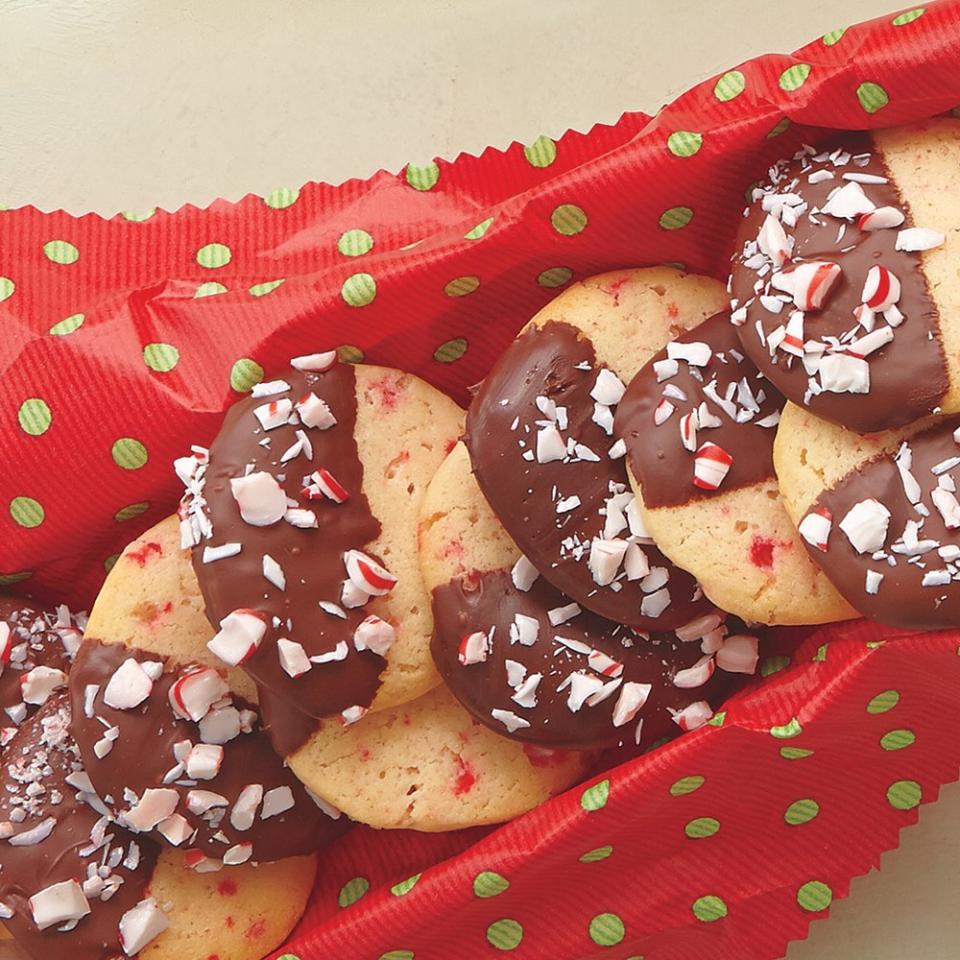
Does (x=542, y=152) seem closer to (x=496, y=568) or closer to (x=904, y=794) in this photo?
(x=496, y=568)

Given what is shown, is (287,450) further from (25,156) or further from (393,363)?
(25,156)

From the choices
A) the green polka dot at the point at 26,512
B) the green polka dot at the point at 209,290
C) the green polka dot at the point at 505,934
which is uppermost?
the green polka dot at the point at 209,290

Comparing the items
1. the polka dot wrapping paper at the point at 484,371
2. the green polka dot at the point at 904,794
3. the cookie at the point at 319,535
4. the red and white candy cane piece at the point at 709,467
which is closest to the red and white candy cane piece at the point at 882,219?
the polka dot wrapping paper at the point at 484,371

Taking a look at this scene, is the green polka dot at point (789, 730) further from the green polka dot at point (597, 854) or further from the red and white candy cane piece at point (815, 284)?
the red and white candy cane piece at point (815, 284)

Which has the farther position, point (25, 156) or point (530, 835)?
point (25, 156)

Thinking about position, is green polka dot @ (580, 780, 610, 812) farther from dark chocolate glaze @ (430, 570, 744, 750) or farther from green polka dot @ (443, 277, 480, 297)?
green polka dot @ (443, 277, 480, 297)

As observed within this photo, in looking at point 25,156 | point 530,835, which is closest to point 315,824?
point 530,835

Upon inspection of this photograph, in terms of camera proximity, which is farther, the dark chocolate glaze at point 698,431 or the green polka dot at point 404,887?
the green polka dot at point 404,887

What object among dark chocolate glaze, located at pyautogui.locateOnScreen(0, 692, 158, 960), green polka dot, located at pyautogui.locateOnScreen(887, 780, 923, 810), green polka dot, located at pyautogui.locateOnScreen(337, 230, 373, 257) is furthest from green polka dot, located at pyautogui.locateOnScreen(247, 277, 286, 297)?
green polka dot, located at pyautogui.locateOnScreen(887, 780, 923, 810)
